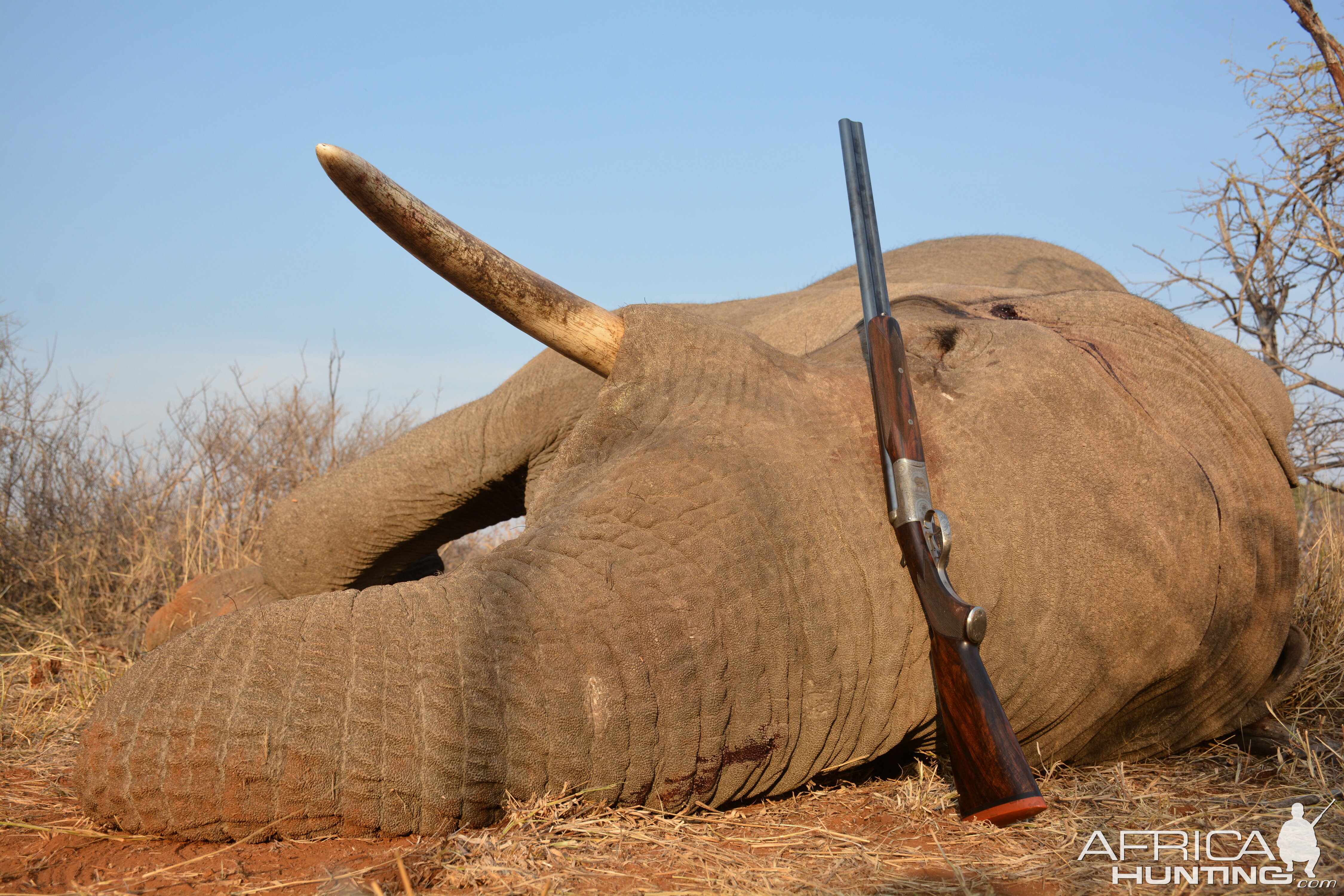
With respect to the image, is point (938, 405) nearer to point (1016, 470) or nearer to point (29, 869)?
point (1016, 470)

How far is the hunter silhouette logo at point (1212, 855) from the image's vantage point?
2.16 m

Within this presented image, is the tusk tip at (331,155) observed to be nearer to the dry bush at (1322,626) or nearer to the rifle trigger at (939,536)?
the rifle trigger at (939,536)

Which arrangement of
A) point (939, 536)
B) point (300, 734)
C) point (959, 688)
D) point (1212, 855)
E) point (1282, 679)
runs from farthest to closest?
point (1282, 679), point (939, 536), point (959, 688), point (1212, 855), point (300, 734)

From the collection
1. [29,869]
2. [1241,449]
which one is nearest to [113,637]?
[29,869]

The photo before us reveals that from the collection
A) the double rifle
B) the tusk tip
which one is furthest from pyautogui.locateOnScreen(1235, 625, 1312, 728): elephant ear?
the tusk tip

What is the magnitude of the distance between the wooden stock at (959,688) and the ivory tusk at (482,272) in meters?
0.76

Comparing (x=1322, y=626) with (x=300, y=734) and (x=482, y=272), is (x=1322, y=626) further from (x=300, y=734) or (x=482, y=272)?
(x=300, y=734)

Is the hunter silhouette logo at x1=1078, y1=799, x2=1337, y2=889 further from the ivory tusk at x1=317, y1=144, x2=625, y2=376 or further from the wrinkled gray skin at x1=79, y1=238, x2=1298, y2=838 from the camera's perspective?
the ivory tusk at x1=317, y1=144, x2=625, y2=376

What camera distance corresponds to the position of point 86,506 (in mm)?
6668

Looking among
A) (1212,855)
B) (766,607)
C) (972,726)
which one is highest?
(766,607)

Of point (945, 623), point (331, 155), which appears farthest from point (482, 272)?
point (945, 623)

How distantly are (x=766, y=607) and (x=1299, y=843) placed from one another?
123 cm

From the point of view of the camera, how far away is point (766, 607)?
96.2 inches

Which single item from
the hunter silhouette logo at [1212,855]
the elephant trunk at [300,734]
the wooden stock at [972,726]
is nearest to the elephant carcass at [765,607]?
the elephant trunk at [300,734]
